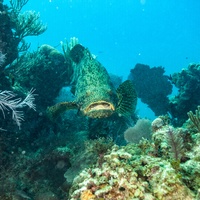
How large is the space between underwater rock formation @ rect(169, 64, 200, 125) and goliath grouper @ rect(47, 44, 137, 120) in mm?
4934

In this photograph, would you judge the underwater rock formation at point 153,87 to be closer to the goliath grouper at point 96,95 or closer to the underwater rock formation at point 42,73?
the underwater rock formation at point 42,73

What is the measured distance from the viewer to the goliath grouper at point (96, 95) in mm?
5895


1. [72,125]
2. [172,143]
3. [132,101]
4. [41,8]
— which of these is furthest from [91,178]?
[41,8]

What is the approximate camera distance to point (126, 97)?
23.1 feet

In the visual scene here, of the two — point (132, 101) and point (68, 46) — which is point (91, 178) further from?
point (68, 46)

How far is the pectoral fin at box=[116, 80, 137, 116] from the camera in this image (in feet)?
22.8

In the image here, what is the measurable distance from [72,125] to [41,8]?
162 meters

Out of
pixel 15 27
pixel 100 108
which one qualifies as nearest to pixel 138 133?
pixel 100 108

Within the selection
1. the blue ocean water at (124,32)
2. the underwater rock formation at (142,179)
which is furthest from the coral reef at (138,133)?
the blue ocean water at (124,32)

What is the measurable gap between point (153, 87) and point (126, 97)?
29.9ft

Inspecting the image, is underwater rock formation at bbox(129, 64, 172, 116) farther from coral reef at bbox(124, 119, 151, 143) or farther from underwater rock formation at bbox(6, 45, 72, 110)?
underwater rock formation at bbox(6, 45, 72, 110)

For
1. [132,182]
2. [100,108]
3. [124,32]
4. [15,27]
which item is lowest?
[132,182]

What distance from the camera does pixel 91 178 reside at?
114 inches

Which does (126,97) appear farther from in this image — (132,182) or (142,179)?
(132,182)
